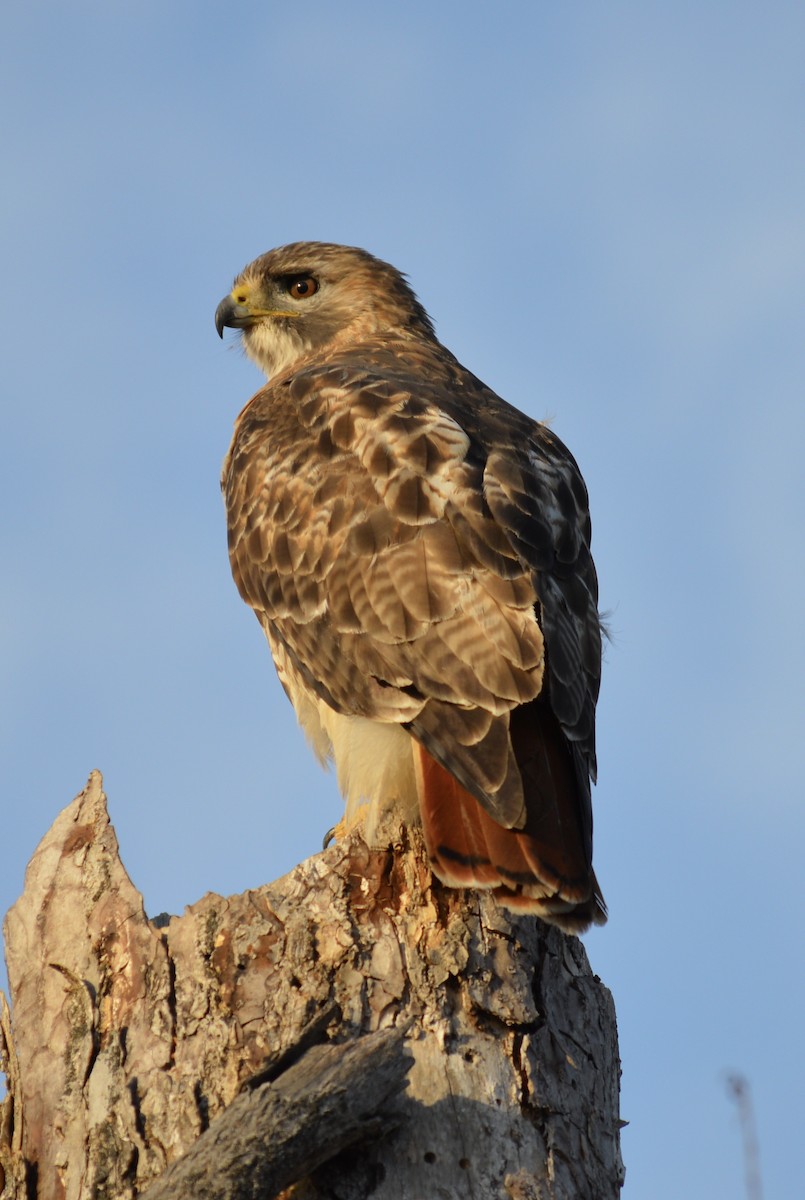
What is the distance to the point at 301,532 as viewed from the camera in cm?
541

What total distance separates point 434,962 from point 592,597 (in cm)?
190

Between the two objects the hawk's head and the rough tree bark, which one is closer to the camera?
the rough tree bark

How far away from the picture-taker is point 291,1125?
3320mm

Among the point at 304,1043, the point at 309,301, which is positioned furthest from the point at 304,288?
the point at 304,1043

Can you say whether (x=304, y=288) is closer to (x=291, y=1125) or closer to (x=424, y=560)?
(x=424, y=560)

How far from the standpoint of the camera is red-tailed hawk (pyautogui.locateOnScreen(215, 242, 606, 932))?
428 centimetres

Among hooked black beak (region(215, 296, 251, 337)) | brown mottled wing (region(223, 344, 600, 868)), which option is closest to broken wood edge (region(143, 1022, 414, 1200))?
brown mottled wing (region(223, 344, 600, 868))

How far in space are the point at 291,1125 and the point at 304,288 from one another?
541cm

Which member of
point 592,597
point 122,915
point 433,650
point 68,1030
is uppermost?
point 592,597

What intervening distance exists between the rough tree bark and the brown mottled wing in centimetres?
47

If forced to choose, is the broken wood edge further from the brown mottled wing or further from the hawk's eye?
the hawk's eye

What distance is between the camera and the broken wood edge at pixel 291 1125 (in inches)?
130

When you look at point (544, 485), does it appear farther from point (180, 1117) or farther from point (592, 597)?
point (180, 1117)

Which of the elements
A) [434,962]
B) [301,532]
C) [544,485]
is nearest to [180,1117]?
[434,962]
